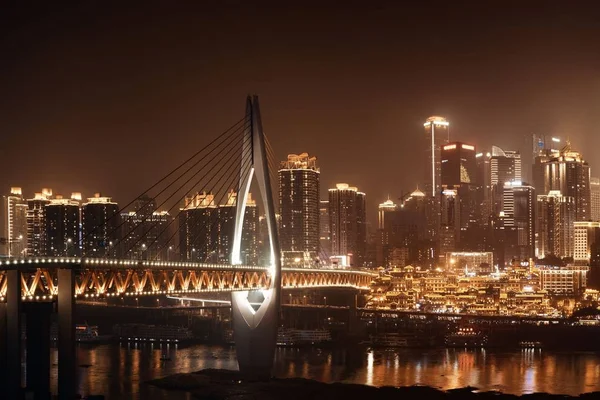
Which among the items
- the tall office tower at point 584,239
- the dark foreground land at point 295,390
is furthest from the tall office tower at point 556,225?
the dark foreground land at point 295,390

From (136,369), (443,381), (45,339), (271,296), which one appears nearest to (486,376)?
(443,381)

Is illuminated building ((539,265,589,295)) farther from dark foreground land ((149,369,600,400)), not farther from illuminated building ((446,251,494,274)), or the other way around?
dark foreground land ((149,369,600,400))

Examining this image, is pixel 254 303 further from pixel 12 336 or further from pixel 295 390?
pixel 12 336

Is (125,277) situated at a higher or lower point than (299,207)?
lower

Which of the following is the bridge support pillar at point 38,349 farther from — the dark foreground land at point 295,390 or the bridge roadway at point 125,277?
the dark foreground land at point 295,390

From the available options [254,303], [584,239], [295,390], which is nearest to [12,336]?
[295,390]

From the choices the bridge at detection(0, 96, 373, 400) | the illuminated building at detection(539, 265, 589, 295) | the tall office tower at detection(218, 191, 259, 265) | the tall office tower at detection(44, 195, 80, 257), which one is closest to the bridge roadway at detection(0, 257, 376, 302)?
the bridge at detection(0, 96, 373, 400)

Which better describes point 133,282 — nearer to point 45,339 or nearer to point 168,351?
point 45,339
